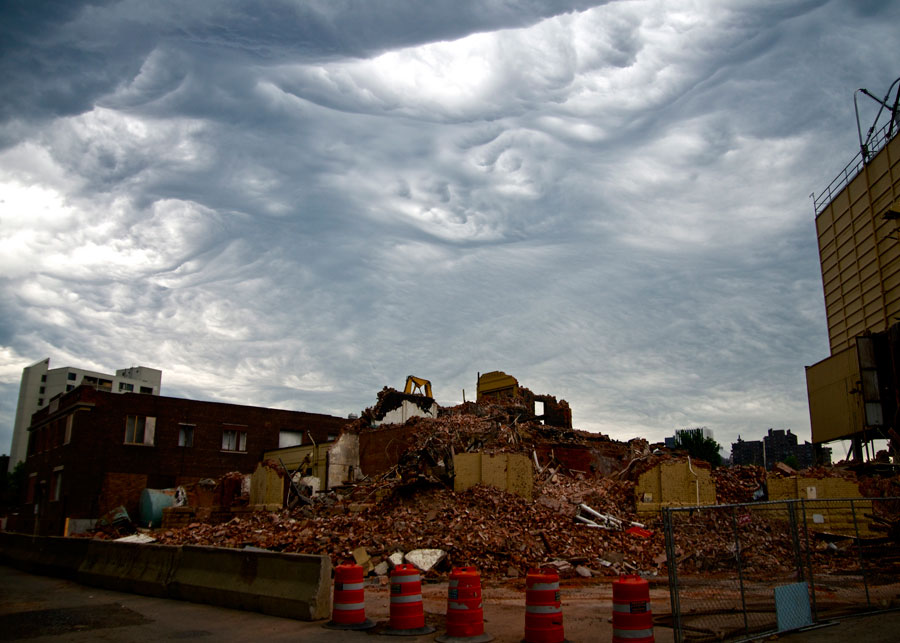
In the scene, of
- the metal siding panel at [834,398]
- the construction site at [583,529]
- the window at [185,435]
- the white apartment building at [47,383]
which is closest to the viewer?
the construction site at [583,529]

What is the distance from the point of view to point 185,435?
43156 mm

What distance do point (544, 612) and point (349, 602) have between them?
2.85m

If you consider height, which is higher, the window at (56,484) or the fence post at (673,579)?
the window at (56,484)

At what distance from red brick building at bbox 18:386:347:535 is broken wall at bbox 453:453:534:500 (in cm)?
2647

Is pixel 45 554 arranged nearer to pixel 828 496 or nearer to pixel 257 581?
pixel 257 581

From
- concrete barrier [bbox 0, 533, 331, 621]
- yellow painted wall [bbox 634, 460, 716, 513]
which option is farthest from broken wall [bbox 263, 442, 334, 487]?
yellow painted wall [bbox 634, 460, 716, 513]

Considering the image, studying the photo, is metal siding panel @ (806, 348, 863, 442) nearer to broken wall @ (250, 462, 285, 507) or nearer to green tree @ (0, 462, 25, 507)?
broken wall @ (250, 462, 285, 507)

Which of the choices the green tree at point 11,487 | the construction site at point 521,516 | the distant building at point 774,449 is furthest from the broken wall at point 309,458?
the distant building at point 774,449

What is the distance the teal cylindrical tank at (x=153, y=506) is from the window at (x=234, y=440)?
9.91m

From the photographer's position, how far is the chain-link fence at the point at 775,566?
8.27 meters

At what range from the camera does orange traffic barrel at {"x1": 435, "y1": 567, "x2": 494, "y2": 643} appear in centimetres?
845

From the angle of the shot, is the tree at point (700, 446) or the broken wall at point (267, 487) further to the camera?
the tree at point (700, 446)

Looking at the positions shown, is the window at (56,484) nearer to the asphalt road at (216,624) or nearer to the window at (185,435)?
the window at (185,435)

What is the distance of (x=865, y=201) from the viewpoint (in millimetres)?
35219
